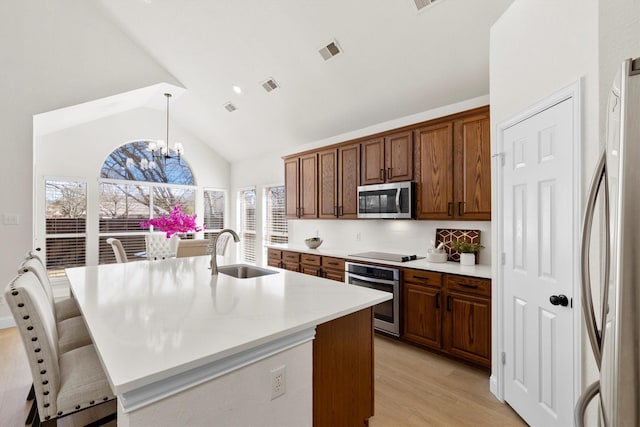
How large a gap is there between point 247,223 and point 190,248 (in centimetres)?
266

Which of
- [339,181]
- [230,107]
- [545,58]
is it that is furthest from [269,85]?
[545,58]

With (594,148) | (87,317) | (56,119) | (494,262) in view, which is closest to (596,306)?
(594,148)

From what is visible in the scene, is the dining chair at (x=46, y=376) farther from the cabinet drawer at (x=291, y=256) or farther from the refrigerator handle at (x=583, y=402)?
the cabinet drawer at (x=291, y=256)

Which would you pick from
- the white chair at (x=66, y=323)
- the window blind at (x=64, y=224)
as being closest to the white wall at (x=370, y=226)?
the window blind at (x=64, y=224)

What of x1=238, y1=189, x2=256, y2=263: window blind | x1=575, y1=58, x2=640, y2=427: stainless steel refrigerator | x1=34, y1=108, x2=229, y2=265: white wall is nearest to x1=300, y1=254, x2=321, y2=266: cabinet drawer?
x1=238, y1=189, x2=256, y2=263: window blind

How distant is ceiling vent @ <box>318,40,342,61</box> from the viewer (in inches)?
130

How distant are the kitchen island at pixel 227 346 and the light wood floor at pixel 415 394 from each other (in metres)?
0.51

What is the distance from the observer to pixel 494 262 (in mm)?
2459

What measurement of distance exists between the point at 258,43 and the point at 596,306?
388cm

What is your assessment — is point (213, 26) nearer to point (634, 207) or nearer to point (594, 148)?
point (594, 148)

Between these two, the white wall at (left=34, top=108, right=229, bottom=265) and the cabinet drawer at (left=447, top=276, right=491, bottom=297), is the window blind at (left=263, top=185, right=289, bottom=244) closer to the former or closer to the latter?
the white wall at (left=34, top=108, right=229, bottom=265)

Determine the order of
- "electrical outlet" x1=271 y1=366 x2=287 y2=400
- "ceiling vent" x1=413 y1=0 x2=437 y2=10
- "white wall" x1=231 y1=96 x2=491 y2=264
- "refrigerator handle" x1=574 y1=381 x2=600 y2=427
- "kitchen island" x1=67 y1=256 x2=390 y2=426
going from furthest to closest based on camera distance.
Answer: "white wall" x1=231 y1=96 x2=491 y2=264 → "ceiling vent" x1=413 y1=0 x2=437 y2=10 → "electrical outlet" x1=271 y1=366 x2=287 y2=400 → "kitchen island" x1=67 y1=256 x2=390 y2=426 → "refrigerator handle" x1=574 y1=381 x2=600 y2=427

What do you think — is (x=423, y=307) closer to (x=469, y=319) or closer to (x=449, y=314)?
(x=449, y=314)

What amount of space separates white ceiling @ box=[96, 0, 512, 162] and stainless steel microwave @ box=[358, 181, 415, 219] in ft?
3.33
